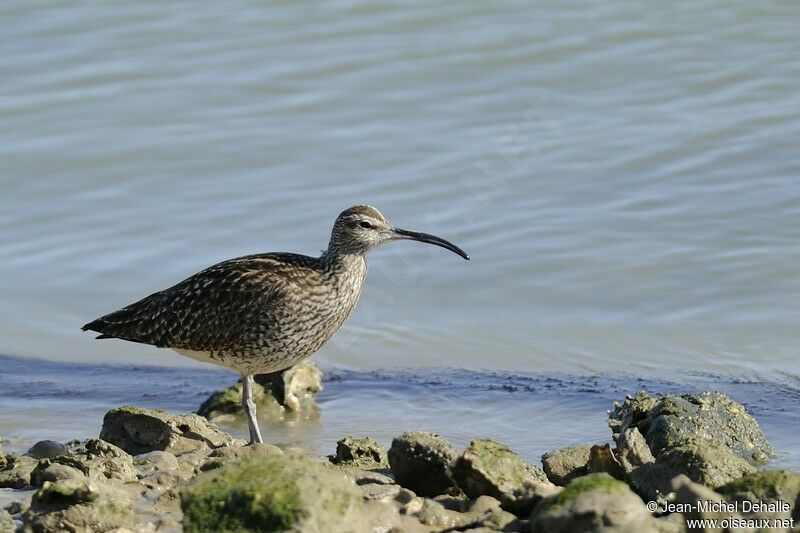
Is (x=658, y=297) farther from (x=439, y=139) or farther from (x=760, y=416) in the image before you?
(x=439, y=139)

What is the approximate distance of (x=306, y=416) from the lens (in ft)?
33.7

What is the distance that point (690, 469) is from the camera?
7371mm

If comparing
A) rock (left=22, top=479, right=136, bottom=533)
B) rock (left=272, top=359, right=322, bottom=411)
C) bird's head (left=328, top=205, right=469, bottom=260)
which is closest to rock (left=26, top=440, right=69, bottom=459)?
rock (left=22, top=479, right=136, bottom=533)

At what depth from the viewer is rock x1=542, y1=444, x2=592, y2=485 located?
789 cm

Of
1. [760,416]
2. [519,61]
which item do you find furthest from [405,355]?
[519,61]

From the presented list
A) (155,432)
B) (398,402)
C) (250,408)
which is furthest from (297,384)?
(155,432)

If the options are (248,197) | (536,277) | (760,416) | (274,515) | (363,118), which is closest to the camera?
(274,515)

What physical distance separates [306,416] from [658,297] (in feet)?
11.4

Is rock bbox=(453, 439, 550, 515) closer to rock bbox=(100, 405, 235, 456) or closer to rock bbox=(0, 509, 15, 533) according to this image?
rock bbox=(100, 405, 235, 456)

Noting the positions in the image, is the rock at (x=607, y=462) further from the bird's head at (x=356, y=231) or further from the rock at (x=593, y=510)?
the bird's head at (x=356, y=231)

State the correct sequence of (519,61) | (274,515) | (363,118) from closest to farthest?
(274,515)
(363,118)
(519,61)

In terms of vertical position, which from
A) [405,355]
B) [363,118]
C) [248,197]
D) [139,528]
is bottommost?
[139,528]

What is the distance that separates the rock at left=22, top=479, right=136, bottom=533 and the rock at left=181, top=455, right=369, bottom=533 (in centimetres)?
69

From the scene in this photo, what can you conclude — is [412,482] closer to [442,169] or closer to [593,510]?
[593,510]
